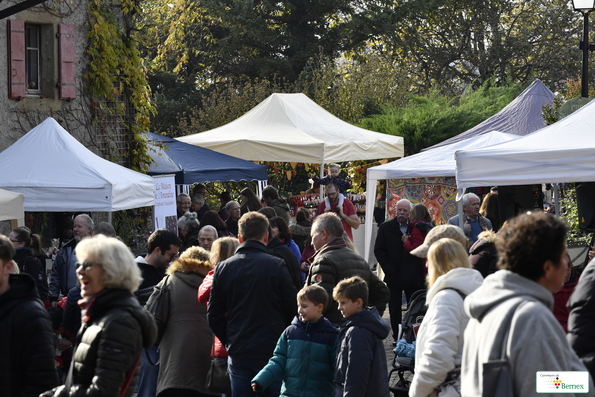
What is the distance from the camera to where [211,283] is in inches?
197

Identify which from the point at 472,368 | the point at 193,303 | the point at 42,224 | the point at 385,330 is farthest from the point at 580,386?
the point at 42,224

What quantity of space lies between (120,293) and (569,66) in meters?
34.5

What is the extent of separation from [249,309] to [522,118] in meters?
13.8

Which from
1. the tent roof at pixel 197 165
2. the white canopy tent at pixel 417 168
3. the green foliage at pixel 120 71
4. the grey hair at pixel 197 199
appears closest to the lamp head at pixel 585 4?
the white canopy tent at pixel 417 168

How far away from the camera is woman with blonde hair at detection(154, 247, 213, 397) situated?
4.95m

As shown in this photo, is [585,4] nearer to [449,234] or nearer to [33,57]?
[449,234]

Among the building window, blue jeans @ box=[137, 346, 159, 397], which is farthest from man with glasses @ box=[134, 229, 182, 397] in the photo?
the building window

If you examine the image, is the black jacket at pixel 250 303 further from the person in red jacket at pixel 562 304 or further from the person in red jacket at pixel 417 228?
the person in red jacket at pixel 417 228

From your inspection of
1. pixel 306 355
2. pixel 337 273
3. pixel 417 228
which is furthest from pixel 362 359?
pixel 417 228

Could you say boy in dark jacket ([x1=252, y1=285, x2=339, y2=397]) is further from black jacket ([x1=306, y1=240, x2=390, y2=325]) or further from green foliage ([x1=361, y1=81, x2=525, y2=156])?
green foliage ([x1=361, y1=81, x2=525, y2=156])

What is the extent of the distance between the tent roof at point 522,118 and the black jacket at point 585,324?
13.2 metres

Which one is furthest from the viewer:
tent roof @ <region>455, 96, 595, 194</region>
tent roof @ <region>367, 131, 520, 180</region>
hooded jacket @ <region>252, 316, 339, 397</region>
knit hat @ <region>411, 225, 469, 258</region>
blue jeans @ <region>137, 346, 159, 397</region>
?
tent roof @ <region>367, 131, 520, 180</region>

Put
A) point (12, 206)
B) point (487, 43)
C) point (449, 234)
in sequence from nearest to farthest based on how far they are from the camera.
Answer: point (449, 234), point (12, 206), point (487, 43)

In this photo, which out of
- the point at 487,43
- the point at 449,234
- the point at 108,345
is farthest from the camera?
the point at 487,43
